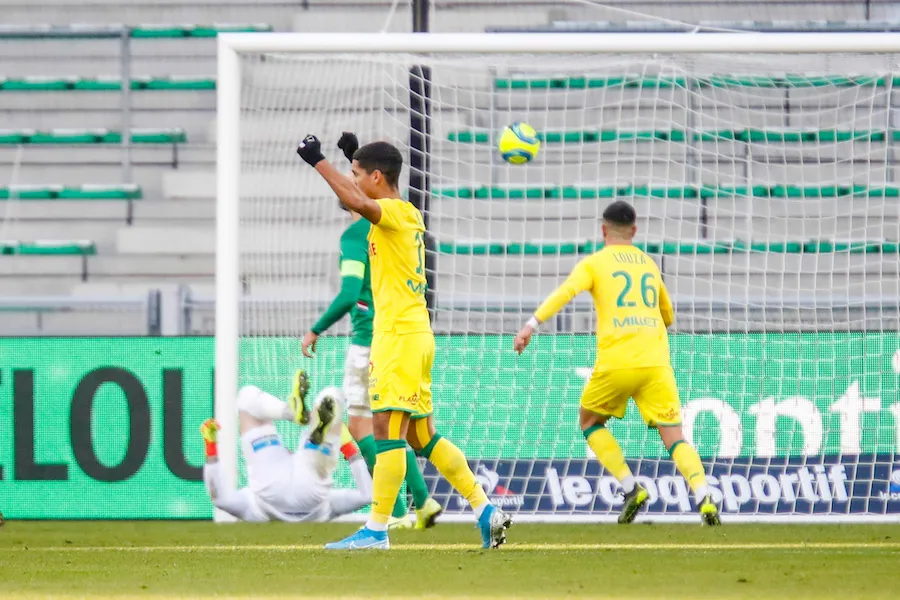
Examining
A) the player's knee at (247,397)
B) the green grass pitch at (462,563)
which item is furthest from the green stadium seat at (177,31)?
the green grass pitch at (462,563)

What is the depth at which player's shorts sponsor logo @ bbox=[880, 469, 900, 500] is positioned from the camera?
8.10 meters

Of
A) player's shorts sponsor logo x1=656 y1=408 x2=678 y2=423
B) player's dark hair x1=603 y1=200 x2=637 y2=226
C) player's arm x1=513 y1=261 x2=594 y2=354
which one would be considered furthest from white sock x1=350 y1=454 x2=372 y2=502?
player's dark hair x1=603 y1=200 x2=637 y2=226

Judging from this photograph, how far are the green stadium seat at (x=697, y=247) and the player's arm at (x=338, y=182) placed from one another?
3189 mm

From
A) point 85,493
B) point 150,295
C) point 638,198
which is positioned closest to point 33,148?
point 150,295

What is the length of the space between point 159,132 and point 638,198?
5198 mm

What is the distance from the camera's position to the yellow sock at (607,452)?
6895 millimetres

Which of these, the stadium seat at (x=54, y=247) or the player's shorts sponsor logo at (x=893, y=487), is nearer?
the player's shorts sponsor logo at (x=893, y=487)

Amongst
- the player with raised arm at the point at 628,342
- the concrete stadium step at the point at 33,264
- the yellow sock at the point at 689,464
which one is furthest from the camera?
the concrete stadium step at the point at 33,264

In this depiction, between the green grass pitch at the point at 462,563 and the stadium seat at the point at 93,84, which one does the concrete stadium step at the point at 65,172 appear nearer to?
the stadium seat at the point at 93,84

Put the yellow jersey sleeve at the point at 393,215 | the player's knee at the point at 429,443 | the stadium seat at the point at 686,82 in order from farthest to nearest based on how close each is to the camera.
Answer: the stadium seat at the point at 686,82
the player's knee at the point at 429,443
the yellow jersey sleeve at the point at 393,215

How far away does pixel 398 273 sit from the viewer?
559cm

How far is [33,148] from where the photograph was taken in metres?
12.7

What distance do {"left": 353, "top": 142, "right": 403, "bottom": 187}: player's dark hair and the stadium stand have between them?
8.59ft

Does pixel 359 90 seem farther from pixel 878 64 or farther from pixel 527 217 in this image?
pixel 878 64
